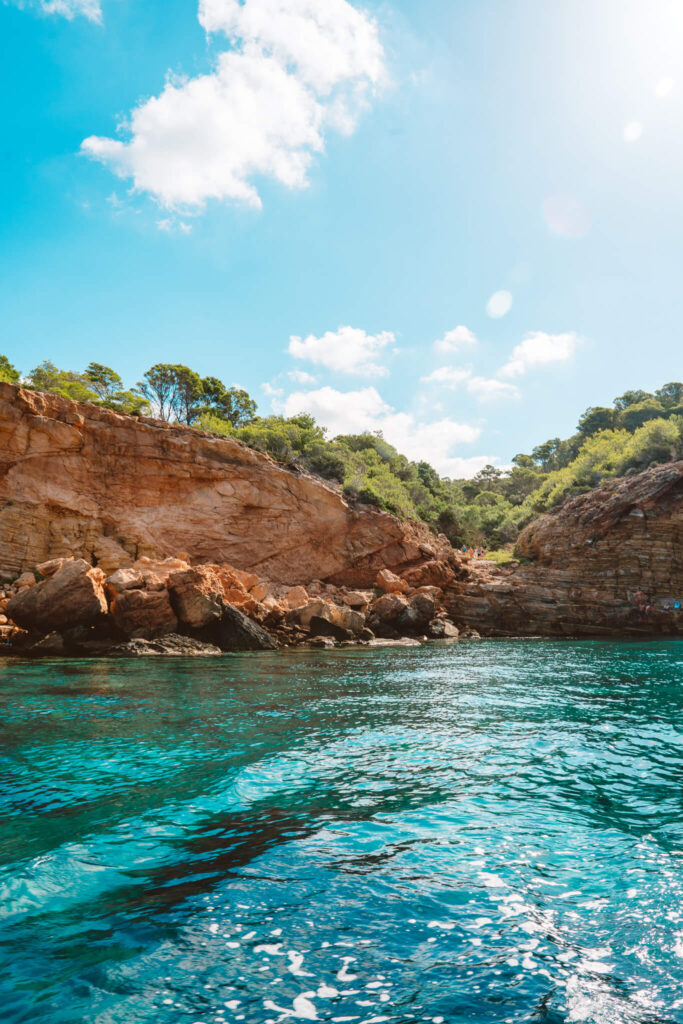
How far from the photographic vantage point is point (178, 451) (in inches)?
1073

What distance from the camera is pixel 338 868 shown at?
373cm

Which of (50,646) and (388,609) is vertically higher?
(388,609)

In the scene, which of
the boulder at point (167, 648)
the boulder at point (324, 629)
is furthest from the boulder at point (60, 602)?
the boulder at point (324, 629)

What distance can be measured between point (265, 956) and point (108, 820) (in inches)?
98.4

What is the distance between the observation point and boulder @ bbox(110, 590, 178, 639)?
1759cm

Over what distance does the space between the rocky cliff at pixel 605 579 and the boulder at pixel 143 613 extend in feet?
56.1

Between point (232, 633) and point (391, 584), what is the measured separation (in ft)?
37.9

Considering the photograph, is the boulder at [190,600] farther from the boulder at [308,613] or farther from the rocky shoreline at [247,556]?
the boulder at [308,613]

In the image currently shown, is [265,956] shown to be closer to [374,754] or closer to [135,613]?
[374,754]

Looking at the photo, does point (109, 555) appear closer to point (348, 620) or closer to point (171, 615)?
point (171, 615)

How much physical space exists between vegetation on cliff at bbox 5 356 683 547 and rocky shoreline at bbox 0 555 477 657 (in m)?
9.57

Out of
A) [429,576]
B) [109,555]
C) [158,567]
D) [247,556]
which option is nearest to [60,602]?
[158,567]

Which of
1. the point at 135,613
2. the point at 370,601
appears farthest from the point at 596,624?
the point at 135,613

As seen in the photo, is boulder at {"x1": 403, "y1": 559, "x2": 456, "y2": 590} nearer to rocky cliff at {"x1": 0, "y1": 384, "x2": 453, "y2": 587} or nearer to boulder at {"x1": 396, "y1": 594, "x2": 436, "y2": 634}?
rocky cliff at {"x1": 0, "y1": 384, "x2": 453, "y2": 587}
